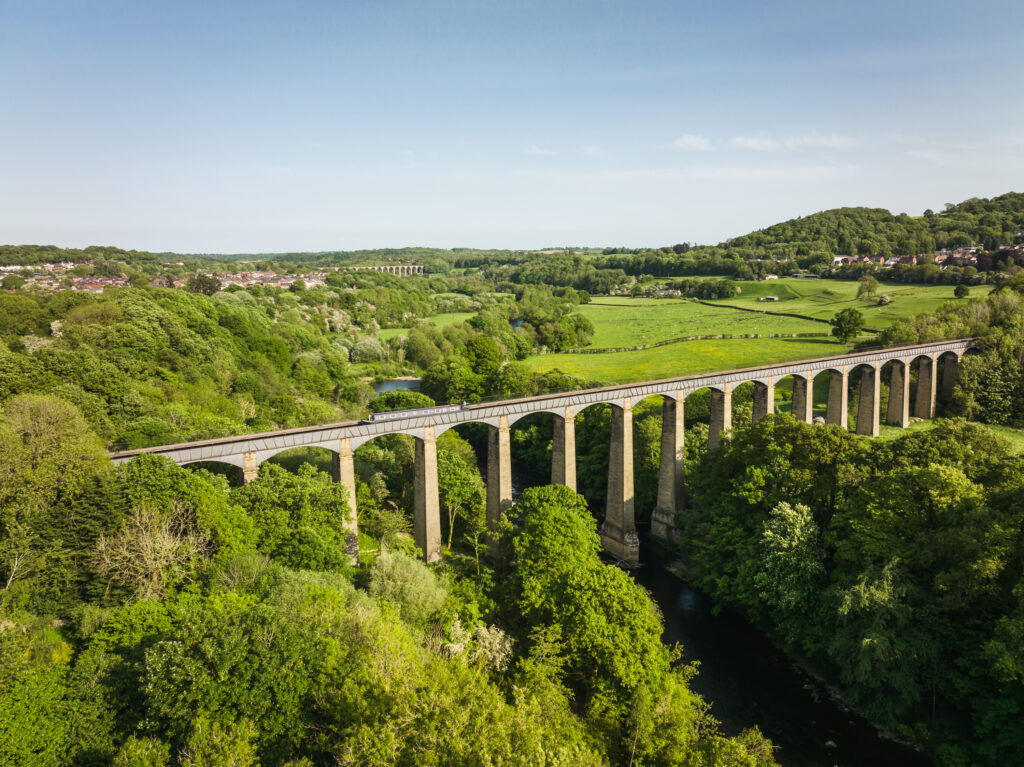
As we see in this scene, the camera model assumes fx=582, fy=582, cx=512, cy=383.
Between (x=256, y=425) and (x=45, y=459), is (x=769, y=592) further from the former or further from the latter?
(x=256, y=425)

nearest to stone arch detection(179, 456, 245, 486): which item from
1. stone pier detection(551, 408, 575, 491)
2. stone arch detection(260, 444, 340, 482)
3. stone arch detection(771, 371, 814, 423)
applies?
stone arch detection(260, 444, 340, 482)

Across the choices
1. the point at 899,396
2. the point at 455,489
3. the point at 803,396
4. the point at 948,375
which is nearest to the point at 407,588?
the point at 455,489

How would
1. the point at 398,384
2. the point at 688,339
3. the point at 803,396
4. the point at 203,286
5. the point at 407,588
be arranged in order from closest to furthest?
1. the point at 407,588
2. the point at 803,396
3. the point at 398,384
4. the point at 688,339
5. the point at 203,286

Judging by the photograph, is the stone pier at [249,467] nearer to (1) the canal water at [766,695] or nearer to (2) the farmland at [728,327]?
(1) the canal water at [766,695]

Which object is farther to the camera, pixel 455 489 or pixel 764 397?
pixel 764 397

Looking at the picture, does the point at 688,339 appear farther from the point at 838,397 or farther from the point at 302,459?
the point at 302,459

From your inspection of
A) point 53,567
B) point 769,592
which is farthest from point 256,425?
point 769,592
